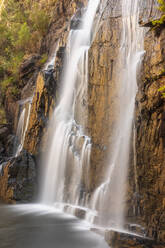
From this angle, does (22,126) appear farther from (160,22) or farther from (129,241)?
(129,241)

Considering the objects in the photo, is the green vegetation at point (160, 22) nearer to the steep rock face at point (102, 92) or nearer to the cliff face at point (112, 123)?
the cliff face at point (112, 123)

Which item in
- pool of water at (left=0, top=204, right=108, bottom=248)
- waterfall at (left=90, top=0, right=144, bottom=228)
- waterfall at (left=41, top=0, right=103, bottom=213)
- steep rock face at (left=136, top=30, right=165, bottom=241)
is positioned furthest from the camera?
waterfall at (left=41, top=0, right=103, bottom=213)

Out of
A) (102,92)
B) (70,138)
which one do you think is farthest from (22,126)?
(102,92)

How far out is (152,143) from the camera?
22.6ft

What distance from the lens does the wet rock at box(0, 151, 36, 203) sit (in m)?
12.8

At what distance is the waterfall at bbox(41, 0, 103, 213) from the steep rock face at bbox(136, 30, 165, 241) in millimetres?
3534

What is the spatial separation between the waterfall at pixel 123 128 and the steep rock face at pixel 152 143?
0.76 metres

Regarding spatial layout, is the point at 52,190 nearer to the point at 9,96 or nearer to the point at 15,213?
the point at 15,213

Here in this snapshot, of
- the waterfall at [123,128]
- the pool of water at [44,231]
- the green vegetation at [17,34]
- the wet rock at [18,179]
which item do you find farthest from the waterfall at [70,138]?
the green vegetation at [17,34]

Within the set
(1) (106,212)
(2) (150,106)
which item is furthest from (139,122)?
(1) (106,212)

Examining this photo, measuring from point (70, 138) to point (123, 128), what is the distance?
3.58m

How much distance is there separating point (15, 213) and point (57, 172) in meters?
2.59

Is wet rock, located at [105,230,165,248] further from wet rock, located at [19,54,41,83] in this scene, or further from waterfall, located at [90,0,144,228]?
wet rock, located at [19,54,41,83]

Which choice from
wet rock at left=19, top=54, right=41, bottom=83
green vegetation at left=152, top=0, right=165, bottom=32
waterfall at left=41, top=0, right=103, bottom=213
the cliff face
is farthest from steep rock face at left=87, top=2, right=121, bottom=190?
wet rock at left=19, top=54, right=41, bottom=83
